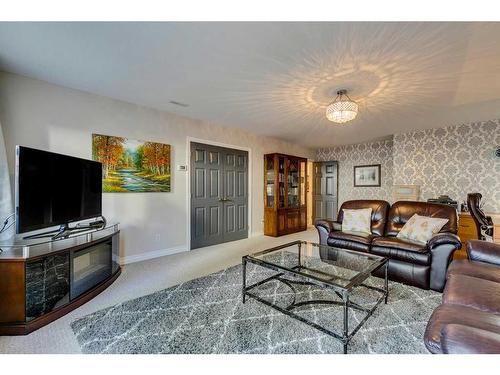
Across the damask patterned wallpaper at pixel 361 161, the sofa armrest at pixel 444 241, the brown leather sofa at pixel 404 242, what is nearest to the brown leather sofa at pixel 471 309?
the sofa armrest at pixel 444 241

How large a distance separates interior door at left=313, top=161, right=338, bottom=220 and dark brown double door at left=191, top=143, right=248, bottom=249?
2.92 meters

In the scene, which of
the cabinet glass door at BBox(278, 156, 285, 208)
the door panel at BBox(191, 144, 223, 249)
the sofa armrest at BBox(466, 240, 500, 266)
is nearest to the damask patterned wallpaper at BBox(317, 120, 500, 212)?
the cabinet glass door at BBox(278, 156, 285, 208)

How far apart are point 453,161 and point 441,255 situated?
311cm

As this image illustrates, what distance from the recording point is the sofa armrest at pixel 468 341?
821mm

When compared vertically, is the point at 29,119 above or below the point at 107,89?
below

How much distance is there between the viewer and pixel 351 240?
3148mm

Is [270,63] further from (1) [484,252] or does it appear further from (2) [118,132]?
(1) [484,252]

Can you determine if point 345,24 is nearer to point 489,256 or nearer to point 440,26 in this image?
point 440,26
